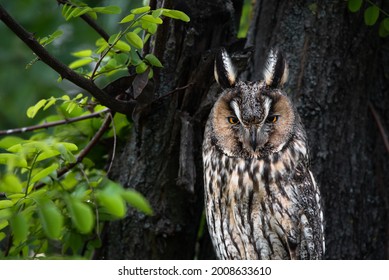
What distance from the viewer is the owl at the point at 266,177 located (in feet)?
6.44

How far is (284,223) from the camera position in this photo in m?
2.00

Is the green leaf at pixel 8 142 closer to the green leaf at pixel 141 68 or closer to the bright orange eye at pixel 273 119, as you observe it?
the green leaf at pixel 141 68

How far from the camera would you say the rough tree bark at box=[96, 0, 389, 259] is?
2184mm

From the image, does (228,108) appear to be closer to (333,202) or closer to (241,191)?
(241,191)

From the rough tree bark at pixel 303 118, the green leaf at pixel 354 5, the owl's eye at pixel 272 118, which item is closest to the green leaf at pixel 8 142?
the rough tree bark at pixel 303 118

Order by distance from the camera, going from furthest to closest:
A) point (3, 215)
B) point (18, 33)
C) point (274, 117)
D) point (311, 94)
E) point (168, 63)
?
point (311, 94) → point (168, 63) → point (274, 117) → point (18, 33) → point (3, 215)

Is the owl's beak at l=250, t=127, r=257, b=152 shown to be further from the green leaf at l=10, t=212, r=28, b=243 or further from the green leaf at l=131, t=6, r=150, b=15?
the green leaf at l=10, t=212, r=28, b=243

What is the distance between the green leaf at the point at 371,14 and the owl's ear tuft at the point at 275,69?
460 mm

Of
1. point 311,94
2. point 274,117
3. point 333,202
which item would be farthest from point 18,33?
point 333,202

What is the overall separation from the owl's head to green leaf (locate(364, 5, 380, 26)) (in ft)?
1.51

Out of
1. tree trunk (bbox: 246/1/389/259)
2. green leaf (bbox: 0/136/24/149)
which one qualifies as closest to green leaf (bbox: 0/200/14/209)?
green leaf (bbox: 0/136/24/149)

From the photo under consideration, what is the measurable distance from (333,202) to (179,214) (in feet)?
2.00

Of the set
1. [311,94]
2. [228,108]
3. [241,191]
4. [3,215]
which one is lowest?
[3,215]

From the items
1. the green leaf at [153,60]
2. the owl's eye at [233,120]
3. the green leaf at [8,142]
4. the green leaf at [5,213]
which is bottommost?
the green leaf at [5,213]
